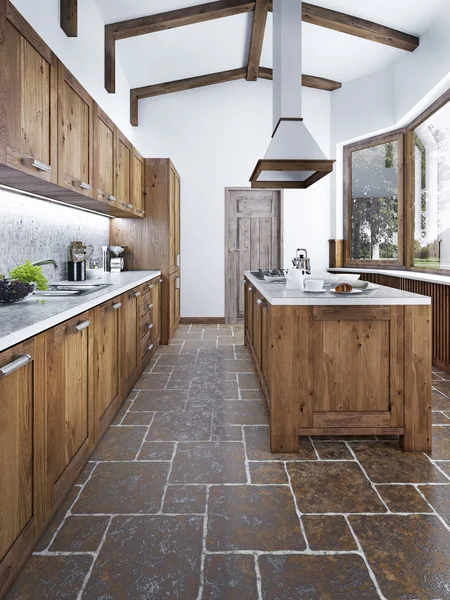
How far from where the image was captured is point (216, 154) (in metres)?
7.09

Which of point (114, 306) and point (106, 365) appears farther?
point (114, 306)

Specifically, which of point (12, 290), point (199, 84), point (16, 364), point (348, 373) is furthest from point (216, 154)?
point (16, 364)

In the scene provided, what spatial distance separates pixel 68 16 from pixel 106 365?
9.28 feet

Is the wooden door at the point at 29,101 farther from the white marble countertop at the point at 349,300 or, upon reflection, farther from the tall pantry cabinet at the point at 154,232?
the tall pantry cabinet at the point at 154,232

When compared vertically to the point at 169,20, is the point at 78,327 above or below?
below

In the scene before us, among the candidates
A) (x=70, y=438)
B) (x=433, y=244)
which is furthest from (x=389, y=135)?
(x=70, y=438)

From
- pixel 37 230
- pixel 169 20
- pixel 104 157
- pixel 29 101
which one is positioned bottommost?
pixel 37 230

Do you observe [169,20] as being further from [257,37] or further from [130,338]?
[130,338]

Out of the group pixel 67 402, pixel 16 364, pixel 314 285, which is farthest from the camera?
pixel 314 285

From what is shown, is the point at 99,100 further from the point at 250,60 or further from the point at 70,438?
the point at 70,438

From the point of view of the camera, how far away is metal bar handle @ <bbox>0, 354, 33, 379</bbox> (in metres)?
1.34

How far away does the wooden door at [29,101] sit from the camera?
215cm

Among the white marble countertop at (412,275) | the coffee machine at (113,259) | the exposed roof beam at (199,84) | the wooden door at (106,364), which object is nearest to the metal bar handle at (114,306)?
the wooden door at (106,364)

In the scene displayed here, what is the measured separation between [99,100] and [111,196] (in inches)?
60.2
